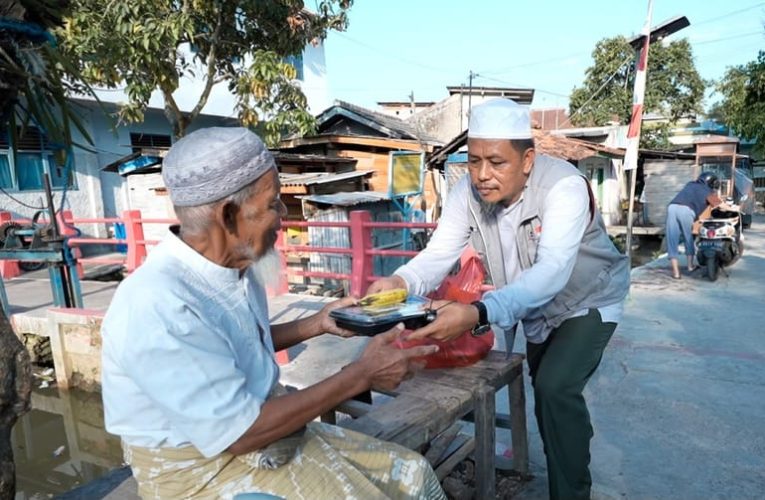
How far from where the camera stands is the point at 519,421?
2.57 meters

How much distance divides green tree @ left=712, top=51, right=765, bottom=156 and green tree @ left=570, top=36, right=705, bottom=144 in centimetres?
446

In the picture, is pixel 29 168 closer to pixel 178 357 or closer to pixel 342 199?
pixel 342 199

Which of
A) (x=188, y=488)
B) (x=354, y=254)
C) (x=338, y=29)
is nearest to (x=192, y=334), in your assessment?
(x=188, y=488)

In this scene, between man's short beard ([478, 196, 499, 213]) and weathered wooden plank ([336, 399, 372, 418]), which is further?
weathered wooden plank ([336, 399, 372, 418])

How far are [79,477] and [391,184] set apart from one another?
26.9ft

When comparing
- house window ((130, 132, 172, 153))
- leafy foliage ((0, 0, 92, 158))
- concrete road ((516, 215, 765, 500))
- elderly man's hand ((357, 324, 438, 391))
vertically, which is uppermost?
house window ((130, 132, 172, 153))

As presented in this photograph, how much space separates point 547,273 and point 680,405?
2.26 meters

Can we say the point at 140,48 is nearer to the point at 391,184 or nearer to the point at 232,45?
the point at 232,45

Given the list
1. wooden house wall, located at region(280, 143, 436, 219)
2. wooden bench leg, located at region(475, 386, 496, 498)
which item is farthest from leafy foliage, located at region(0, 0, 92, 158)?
wooden house wall, located at region(280, 143, 436, 219)

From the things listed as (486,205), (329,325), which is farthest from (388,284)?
(486,205)

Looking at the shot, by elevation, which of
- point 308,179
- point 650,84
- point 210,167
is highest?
point 650,84

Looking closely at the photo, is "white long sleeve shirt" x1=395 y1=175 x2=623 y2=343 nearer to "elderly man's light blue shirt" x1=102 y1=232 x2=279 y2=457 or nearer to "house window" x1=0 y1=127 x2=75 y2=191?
"elderly man's light blue shirt" x1=102 y1=232 x2=279 y2=457

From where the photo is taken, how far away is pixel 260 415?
1.26 meters

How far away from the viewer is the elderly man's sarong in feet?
4.34
